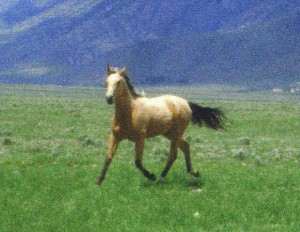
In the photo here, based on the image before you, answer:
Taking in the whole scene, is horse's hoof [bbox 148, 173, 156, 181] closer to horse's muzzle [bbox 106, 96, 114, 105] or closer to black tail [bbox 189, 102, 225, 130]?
horse's muzzle [bbox 106, 96, 114, 105]

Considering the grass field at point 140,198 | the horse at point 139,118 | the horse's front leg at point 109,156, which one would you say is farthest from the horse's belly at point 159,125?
the grass field at point 140,198

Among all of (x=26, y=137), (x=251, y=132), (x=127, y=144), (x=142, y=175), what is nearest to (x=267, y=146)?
(x=127, y=144)

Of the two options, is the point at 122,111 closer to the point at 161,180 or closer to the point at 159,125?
the point at 159,125

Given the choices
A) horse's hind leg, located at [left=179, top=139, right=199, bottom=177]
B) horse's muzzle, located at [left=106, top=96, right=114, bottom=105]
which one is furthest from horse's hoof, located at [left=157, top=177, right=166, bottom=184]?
horse's muzzle, located at [left=106, top=96, right=114, bottom=105]

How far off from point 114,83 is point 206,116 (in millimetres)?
4188

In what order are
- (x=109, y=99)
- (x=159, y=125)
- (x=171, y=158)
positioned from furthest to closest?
(x=171, y=158), (x=159, y=125), (x=109, y=99)

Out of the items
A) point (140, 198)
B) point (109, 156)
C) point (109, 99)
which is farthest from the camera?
point (109, 156)

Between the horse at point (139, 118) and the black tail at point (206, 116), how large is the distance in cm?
92

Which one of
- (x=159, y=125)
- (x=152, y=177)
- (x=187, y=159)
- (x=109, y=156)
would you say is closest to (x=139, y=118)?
(x=159, y=125)

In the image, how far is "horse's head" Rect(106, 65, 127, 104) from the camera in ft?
43.4

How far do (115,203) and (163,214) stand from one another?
1.33 meters

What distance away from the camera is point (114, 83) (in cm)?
1362

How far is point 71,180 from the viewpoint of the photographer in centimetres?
1473

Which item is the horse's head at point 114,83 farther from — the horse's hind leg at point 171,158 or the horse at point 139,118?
the horse's hind leg at point 171,158
